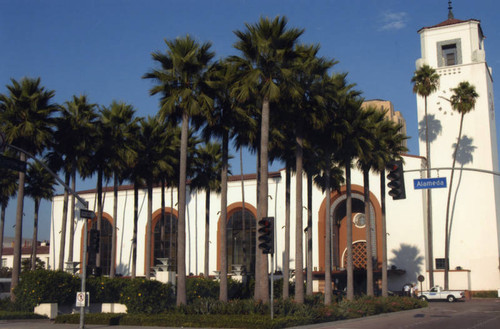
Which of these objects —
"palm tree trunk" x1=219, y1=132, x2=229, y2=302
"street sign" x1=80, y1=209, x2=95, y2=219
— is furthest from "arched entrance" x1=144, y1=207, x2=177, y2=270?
"street sign" x1=80, y1=209, x2=95, y2=219

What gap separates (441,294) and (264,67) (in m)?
34.2

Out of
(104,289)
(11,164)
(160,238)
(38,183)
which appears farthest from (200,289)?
(160,238)

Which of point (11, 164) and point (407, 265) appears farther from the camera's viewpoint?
point (407, 265)

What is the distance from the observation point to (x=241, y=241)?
208 feet

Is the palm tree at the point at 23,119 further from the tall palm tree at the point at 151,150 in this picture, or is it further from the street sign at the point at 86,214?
the street sign at the point at 86,214

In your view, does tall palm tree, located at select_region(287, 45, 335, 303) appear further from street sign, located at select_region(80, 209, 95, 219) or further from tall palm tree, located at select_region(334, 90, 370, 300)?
street sign, located at select_region(80, 209, 95, 219)

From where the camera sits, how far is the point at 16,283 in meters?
33.2

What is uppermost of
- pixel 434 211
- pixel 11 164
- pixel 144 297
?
pixel 434 211

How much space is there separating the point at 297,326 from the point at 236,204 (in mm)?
40324

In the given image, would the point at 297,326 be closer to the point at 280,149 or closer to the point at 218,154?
the point at 280,149

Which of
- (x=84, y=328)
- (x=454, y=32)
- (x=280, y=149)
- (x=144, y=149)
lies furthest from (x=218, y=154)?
(x=454, y=32)

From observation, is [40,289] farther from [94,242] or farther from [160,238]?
[160,238]

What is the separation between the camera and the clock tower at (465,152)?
185 ft

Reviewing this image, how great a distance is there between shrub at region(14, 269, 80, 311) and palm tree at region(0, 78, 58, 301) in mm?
2043
